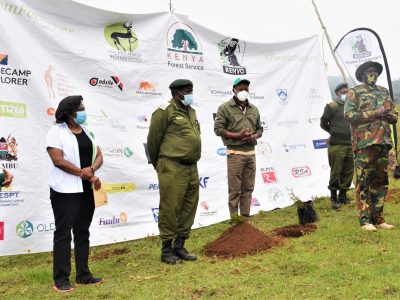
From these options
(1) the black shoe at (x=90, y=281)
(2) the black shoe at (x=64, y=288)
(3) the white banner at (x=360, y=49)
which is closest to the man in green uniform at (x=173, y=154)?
(1) the black shoe at (x=90, y=281)

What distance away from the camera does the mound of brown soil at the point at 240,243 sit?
Result: 5.64 metres

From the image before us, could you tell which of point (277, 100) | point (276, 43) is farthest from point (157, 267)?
point (276, 43)

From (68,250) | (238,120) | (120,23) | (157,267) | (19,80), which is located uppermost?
(120,23)

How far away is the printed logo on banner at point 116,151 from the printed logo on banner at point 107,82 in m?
0.85

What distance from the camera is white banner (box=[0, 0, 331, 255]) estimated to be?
5945 mm

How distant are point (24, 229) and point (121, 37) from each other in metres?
2.96

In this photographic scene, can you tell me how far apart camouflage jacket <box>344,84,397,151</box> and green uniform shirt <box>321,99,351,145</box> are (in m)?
2.20

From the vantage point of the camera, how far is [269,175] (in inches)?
364

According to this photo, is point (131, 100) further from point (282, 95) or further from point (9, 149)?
point (282, 95)

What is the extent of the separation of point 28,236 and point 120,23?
3.19 metres

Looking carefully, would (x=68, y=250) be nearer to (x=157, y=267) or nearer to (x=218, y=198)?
(x=157, y=267)

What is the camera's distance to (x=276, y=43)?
957cm

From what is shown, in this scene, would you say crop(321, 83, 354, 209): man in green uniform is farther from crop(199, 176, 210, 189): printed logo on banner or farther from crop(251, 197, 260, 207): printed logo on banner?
crop(199, 176, 210, 189): printed logo on banner

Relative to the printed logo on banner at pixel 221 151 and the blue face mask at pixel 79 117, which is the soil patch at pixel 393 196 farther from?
the blue face mask at pixel 79 117
